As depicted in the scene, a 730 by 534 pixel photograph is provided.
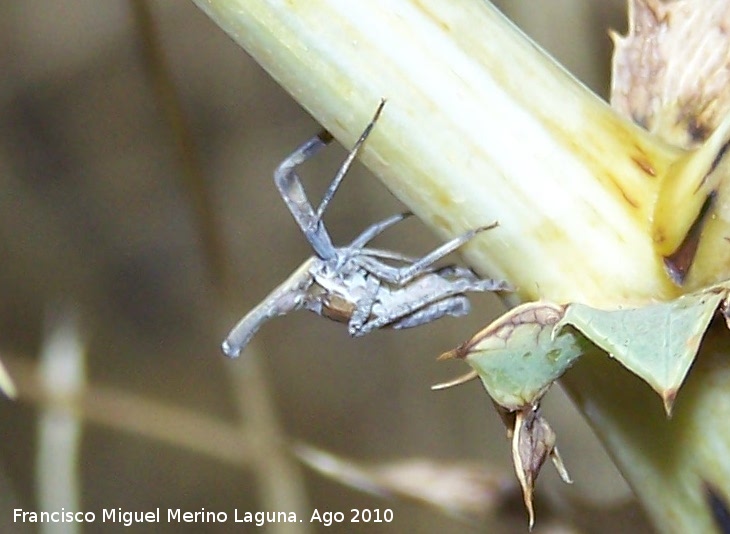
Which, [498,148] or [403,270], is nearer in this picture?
[498,148]

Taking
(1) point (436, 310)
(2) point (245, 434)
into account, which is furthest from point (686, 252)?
(2) point (245, 434)

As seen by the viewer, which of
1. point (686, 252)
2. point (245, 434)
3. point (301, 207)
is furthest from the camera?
point (245, 434)

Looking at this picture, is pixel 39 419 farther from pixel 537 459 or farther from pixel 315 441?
pixel 537 459

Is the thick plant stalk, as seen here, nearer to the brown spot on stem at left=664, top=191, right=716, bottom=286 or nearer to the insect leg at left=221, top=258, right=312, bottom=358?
the brown spot on stem at left=664, top=191, right=716, bottom=286

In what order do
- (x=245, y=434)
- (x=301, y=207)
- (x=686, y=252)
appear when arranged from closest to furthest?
(x=686, y=252) < (x=301, y=207) < (x=245, y=434)

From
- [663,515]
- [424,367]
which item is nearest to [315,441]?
[424,367]

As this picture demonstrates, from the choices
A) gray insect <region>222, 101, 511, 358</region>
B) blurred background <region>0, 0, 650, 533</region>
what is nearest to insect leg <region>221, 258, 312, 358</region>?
gray insect <region>222, 101, 511, 358</region>

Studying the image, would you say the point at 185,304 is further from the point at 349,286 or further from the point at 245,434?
the point at 349,286
